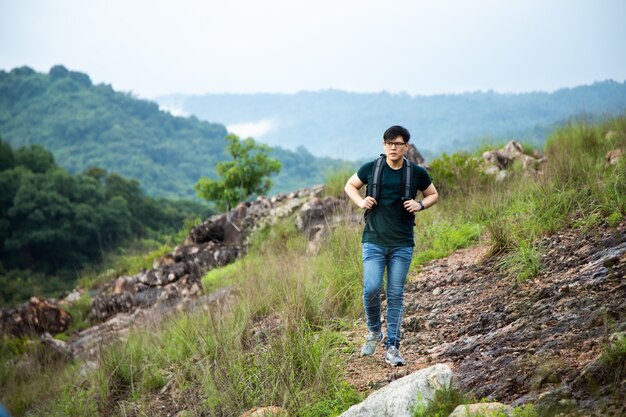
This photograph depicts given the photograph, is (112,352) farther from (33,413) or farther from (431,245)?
(431,245)

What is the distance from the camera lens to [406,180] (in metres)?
4.68

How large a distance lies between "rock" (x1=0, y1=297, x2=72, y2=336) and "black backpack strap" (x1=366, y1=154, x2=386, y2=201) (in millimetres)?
12090

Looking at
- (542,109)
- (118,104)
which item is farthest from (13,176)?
(542,109)

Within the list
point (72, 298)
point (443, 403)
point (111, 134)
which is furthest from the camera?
point (111, 134)

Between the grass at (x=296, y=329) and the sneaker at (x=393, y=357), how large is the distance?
391 millimetres

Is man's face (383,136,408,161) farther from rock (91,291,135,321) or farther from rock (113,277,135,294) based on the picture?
rock (113,277,135,294)

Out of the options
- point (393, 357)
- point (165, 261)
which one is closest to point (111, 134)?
point (165, 261)

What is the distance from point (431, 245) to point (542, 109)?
643 ft

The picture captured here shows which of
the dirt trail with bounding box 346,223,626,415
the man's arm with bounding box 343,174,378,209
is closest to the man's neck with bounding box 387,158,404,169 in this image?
the man's arm with bounding box 343,174,378,209

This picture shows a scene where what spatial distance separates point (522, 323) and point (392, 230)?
4.05 feet

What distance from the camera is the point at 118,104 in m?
128

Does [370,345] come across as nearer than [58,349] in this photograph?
Yes

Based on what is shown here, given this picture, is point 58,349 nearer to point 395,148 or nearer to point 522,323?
point 395,148

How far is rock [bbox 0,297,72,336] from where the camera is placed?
14312 mm
